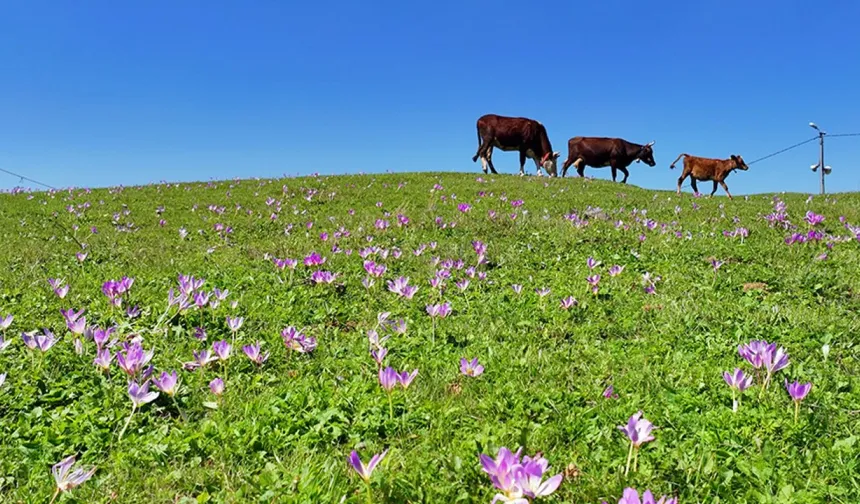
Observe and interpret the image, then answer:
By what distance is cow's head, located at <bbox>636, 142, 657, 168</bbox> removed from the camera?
1077 inches

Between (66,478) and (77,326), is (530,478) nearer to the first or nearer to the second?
(66,478)

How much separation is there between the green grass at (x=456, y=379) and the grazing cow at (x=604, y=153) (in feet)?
65.1

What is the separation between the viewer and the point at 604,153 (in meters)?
27.0

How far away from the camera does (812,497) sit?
7.25 ft

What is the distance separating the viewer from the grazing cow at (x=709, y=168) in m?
18.9

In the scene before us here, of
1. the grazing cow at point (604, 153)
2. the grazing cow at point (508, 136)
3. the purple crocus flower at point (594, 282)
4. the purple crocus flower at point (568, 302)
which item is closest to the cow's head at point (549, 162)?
the grazing cow at point (508, 136)

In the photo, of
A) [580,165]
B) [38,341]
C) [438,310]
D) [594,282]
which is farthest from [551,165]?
[38,341]

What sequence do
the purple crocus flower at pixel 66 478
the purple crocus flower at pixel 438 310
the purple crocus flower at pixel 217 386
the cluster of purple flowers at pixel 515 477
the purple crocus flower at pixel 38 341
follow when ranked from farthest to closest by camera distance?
the purple crocus flower at pixel 438 310, the purple crocus flower at pixel 38 341, the purple crocus flower at pixel 217 386, the purple crocus flower at pixel 66 478, the cluster of purple flowers at pixel 515 477

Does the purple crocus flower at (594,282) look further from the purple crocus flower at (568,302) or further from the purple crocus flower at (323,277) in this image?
the purple crocus flower at (323,277)

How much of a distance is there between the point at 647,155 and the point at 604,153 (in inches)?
109

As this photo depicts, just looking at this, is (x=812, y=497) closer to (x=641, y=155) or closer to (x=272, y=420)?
(x=272, y=420)

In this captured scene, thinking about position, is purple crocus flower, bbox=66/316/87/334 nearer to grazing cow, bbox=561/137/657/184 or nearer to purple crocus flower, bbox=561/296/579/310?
purple crocus flower, bbox=561/296/579/310

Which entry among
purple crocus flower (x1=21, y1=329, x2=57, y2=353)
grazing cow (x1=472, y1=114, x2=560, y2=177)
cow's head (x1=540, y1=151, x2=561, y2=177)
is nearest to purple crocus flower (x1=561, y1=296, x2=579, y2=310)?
purple crocus flower (x1=21, y1=329, x2=57, y2=353)

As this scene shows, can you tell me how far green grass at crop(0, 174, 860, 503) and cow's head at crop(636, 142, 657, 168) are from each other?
20908 millimetres
